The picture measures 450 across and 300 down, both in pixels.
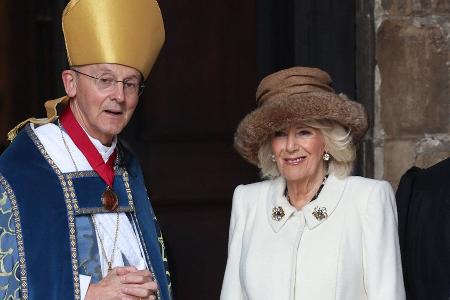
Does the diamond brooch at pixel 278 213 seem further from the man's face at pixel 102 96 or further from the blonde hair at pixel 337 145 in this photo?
the man's face at pixel 102 96

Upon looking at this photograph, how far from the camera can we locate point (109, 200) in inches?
160

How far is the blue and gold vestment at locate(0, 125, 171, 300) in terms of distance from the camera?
386 centimetres

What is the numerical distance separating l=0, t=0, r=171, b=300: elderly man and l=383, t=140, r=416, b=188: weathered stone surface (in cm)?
133

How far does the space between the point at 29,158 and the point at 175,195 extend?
1.57 metres

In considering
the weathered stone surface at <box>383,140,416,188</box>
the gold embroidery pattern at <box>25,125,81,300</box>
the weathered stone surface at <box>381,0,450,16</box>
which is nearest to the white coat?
the gold embroidery pattern at <box>25,125,81,300</box>

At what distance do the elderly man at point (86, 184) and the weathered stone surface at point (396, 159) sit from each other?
4.36ft

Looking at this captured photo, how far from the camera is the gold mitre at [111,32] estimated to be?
398 cm

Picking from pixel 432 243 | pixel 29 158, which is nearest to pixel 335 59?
pixel 432 243

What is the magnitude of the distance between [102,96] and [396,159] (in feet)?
Result: 5.36

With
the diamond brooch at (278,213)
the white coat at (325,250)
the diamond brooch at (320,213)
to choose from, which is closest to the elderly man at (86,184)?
the white coat at (325,250)

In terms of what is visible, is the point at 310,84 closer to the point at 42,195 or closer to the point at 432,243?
the point at 432,243

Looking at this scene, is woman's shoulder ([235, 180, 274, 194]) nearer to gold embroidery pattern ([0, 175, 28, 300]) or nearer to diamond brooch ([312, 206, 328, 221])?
diamond brooch ([312, 206, 328, 221])

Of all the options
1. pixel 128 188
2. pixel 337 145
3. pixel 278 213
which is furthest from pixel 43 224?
pixel 337 145

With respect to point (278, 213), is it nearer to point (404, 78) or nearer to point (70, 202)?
point (70, 202)
